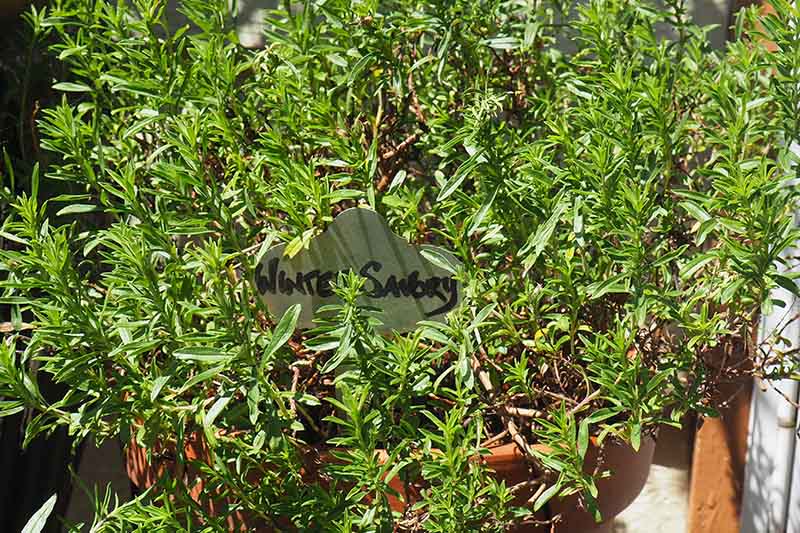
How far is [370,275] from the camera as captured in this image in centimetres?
117

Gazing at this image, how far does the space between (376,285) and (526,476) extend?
Answer: 28 centimetres

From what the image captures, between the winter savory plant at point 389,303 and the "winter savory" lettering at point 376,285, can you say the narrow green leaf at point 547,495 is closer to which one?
the winter savory plant at point 389,303

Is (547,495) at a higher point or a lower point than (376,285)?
lower

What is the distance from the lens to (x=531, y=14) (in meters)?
1.46

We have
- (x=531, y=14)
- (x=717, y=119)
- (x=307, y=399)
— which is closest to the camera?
(x=307, y=399)

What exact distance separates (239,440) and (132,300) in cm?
20

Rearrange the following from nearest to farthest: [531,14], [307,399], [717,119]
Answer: [307,399] < [717,119] < [531,14]

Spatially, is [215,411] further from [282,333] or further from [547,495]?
[547,495]

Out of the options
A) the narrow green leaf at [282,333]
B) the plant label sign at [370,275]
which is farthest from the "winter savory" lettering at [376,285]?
the narrow green leaf at [282,333]

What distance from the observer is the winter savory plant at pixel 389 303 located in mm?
1036

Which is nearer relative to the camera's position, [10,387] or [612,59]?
[10,387]

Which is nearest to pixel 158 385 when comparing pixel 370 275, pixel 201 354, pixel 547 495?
pixel 201 354

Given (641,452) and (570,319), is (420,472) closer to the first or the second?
(570,319)

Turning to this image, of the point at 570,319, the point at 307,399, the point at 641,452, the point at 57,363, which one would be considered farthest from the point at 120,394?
the point at 641,452
